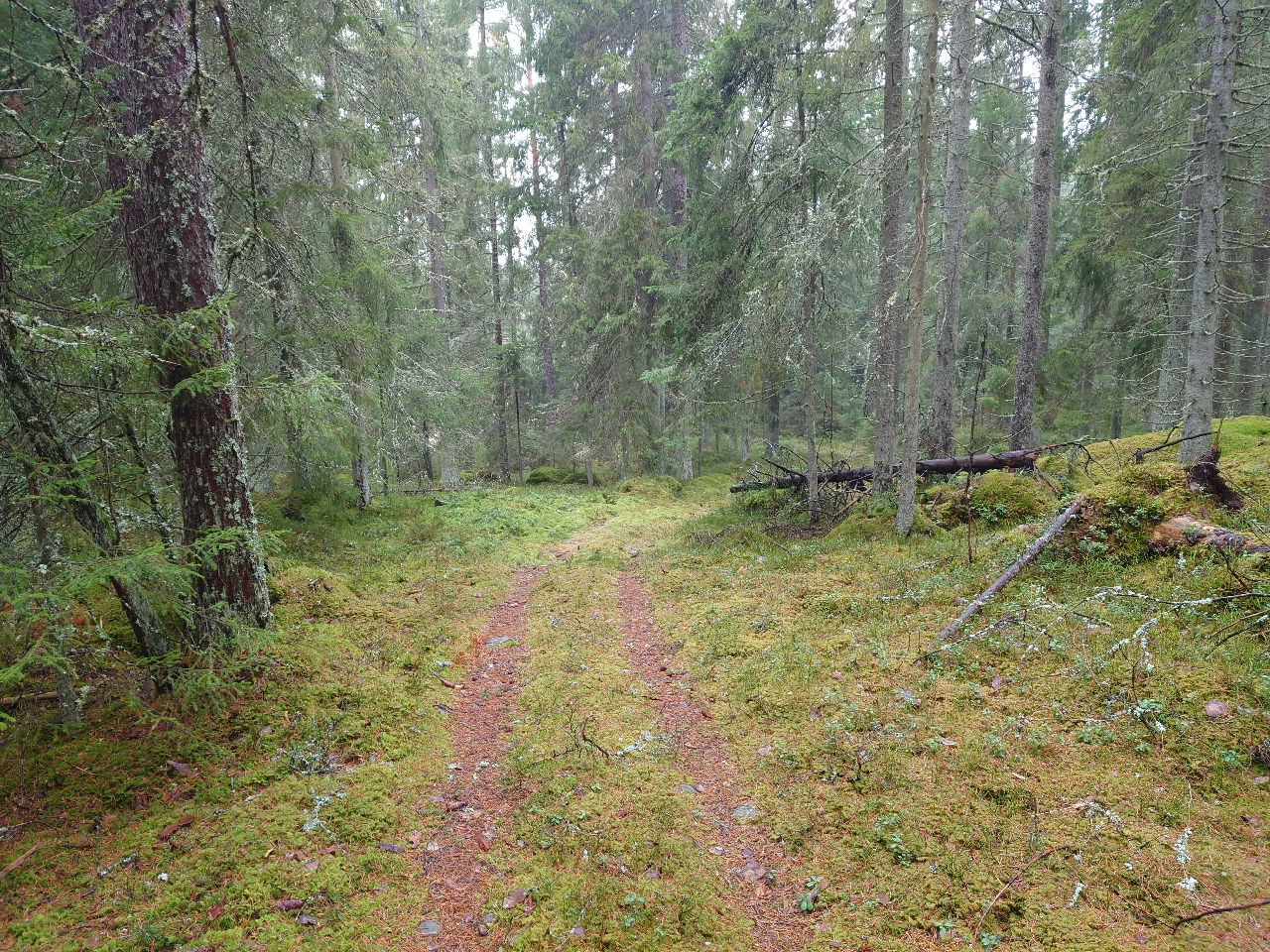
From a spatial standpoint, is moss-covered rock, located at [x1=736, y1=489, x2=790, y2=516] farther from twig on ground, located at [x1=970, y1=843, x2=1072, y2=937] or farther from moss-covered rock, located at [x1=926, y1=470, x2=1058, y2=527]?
twig on ground, located at [x1=970, y1=843, x2=1072, y2=937]

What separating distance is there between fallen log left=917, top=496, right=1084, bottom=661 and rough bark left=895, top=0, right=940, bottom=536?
222 centimetres

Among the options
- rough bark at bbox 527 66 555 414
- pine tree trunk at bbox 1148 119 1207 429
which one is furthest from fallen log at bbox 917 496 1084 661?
rough bark at bbox 527 66 555 414

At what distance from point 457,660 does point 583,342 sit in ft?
49.6

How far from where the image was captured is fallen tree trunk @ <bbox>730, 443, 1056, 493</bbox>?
1012cm

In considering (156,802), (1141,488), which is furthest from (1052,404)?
(156,802)

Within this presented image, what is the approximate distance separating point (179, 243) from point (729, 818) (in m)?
6.50

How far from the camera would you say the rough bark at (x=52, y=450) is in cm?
374

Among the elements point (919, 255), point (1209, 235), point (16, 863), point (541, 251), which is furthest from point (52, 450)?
point (541, 251)

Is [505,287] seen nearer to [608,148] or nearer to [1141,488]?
[608,148]

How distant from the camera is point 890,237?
9.73 meters

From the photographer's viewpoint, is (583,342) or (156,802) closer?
(156,802)

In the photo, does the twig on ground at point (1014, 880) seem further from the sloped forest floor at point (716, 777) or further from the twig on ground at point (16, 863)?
the twig on ground at point (16, 863)

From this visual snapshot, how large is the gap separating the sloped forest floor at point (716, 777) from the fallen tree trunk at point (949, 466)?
3264 mm

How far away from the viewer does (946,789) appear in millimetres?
3861
